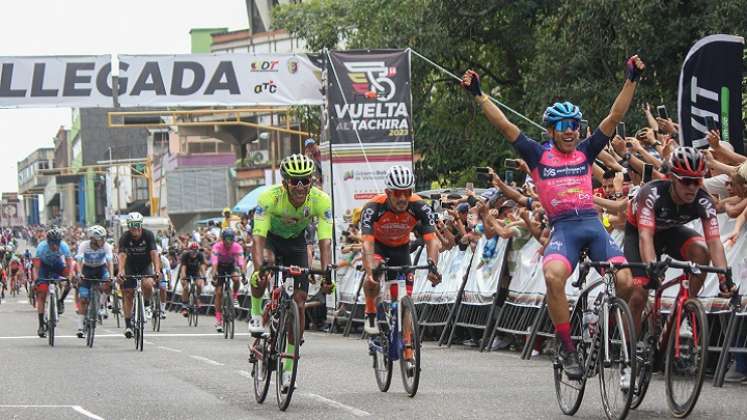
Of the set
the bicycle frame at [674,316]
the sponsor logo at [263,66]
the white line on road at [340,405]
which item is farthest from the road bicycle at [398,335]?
the sponsor logo at [263,66]

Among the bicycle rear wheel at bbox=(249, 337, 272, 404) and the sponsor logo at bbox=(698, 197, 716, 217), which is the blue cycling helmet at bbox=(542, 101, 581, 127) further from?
the bicycle rear wheel at bbox=(249, 337, 272, 404)

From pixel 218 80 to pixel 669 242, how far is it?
56.6ft

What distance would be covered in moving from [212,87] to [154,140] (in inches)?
3802

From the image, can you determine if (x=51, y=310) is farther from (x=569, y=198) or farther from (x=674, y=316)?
(x=674, y=316)

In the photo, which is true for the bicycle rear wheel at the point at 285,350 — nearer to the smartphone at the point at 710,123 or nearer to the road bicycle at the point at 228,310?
the smartphone at the point at 710,123

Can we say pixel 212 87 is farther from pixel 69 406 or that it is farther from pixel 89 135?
pixel 89 135

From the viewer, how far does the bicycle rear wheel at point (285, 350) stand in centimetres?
1140

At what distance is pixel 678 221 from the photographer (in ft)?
35.1

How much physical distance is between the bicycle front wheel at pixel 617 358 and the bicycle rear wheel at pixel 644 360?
0.44ft

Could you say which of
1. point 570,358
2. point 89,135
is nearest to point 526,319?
point 570,358

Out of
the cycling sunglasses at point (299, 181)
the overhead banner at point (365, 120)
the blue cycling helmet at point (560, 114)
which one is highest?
the overhead banner at point (365, 120)

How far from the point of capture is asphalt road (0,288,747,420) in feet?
37.0

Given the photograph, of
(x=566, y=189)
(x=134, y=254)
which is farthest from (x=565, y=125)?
(x=134, y=254)

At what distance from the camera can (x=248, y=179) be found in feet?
259
